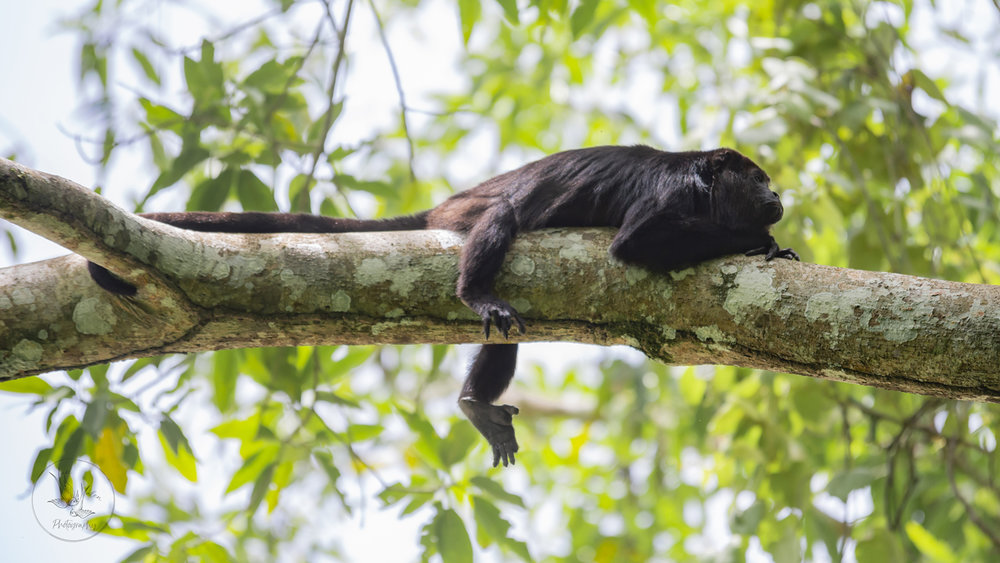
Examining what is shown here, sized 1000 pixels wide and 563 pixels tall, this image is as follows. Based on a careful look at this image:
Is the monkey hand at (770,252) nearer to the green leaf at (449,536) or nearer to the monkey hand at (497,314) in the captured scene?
the monkey hand at (497,314)

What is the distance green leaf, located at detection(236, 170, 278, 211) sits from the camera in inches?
160

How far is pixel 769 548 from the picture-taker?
408 cm

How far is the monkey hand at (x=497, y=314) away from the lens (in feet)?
9.38

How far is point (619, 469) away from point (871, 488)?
13.3ft

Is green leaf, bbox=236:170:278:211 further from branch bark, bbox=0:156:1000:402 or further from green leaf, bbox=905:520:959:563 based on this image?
green leaf, bbox=905:520:959:563

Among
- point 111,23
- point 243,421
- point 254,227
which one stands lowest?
point 243,421

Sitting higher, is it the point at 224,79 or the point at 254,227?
the point at 224,79

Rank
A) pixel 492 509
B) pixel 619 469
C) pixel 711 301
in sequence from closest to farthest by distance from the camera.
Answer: pixel 711 301 → pixel 492 509 → pixel 619 469

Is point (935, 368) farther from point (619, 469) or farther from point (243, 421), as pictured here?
point (619, 469)

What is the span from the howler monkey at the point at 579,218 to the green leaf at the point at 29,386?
0.89m

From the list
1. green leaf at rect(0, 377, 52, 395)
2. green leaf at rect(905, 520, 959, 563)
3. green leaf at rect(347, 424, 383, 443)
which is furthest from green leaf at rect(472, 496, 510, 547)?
green leaf at rect(905, 520, 959, 563)

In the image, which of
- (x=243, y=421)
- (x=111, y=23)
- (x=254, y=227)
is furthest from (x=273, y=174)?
(x=111, y=23)

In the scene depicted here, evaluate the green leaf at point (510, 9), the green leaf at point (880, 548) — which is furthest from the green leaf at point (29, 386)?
the green leaf at point (880, 548)

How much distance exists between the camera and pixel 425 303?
289 cm
